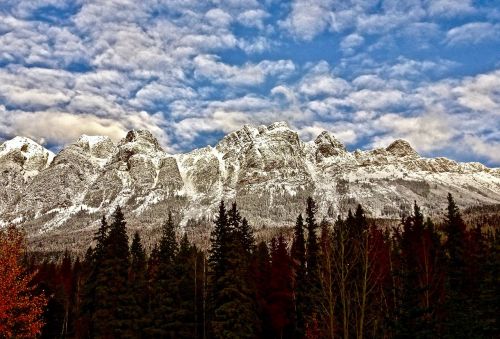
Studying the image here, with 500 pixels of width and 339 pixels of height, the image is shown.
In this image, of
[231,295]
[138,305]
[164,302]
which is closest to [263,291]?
[231,295]

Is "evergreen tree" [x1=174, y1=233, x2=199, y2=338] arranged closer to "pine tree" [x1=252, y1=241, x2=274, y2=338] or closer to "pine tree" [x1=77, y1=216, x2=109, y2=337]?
"pine tree" [x1=252, y1=241, x2=274, y2=338]

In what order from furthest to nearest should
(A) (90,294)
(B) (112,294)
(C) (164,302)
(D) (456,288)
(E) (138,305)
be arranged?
(E) (138,305) < (A) (90,294) < (B) (112,294) < (C) (164,302) < (D) (456,288)

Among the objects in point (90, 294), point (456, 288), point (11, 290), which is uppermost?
point (11, 290)

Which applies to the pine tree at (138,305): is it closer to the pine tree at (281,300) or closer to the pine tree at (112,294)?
the pine tree at (112,294)

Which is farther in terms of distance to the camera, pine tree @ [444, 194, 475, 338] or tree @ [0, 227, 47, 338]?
pine tree @ [444, 194, 475, 338]

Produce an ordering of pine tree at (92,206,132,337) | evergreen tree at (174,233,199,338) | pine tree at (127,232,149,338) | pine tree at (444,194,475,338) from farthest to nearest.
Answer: evergreen tree at (174,233,199,338) < pine tree at (127,232,149,338) < pine tree at (92,206,132,337) < pine tree at (444,194,475,338)

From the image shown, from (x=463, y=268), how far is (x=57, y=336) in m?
51.7

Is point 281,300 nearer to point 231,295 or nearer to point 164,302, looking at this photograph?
point 231,295

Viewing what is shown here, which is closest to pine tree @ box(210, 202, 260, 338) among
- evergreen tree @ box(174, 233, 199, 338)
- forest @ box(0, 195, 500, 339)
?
forest @ box(0, 195, 500, 339)

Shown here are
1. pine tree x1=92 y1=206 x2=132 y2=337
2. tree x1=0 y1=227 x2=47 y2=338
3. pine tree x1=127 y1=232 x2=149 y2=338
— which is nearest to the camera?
tree x1=0 y1=227 x2=47 y2=338

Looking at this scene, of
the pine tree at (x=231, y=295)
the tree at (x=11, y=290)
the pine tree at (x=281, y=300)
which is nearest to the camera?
the tree at (x=11, y=290)

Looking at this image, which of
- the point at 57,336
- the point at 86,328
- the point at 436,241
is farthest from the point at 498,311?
the point at 57,336

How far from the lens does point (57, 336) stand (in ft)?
203

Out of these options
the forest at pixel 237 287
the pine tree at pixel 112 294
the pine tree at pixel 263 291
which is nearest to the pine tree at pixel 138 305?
the forest at pixel 237 287
